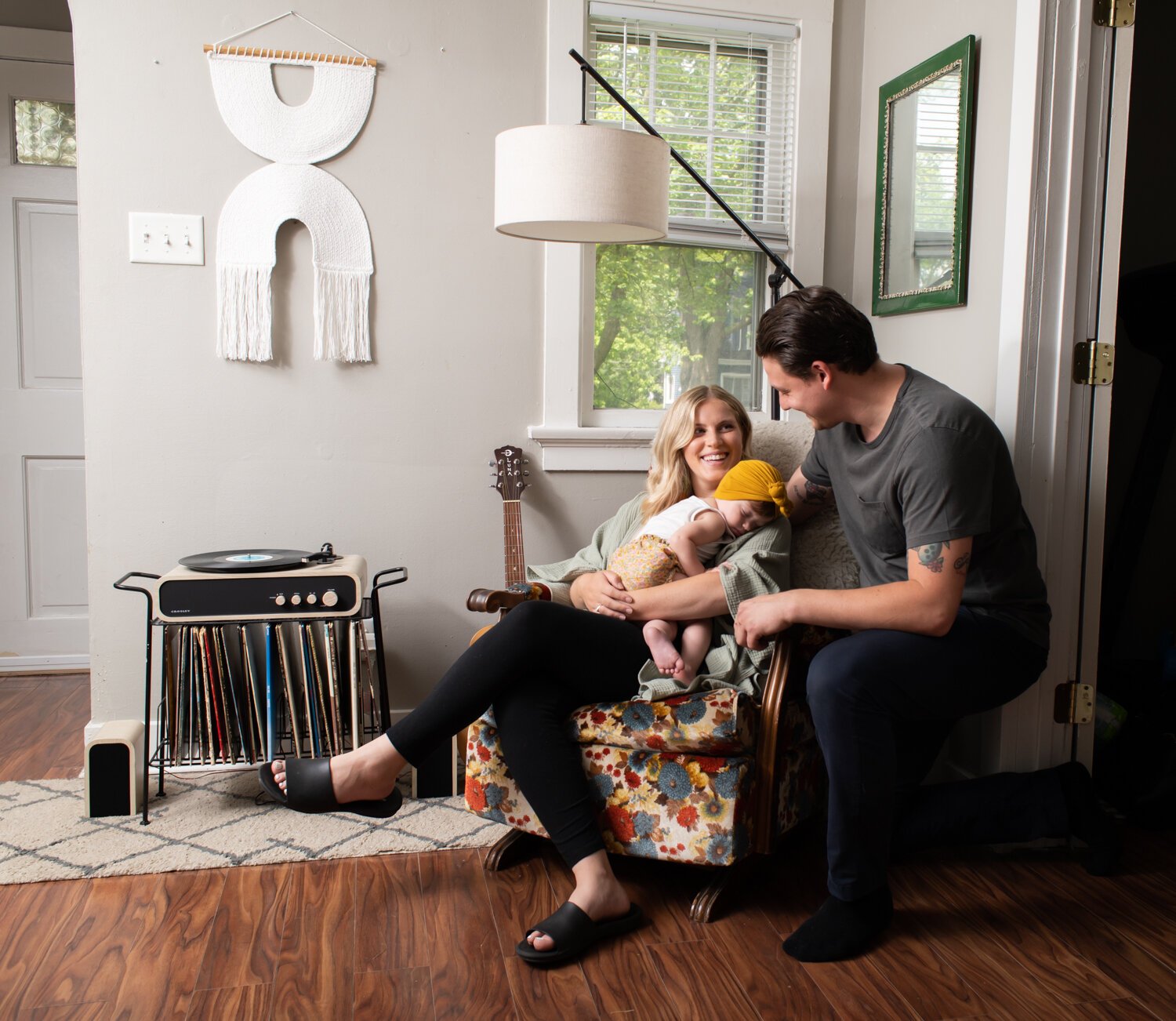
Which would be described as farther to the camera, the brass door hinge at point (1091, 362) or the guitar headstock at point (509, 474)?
the guitar headstock at point (509, 474)

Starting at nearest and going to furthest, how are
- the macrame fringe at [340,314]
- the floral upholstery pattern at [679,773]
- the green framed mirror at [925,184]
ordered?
the floral upholstery pattern at [679,773] → the green framed mirror at [925,184] → the macrame fringe at [340,314]

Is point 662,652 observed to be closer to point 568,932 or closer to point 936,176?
point 568,932

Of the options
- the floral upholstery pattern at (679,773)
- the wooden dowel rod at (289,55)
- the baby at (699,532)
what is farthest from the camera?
the wooden dowel rod at (289,55)

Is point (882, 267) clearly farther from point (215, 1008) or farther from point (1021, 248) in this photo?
point (215, 1008)

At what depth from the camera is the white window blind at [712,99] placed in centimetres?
283

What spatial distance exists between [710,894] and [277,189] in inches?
77.7

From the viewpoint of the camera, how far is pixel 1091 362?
2209mm

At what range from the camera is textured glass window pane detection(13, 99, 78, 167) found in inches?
142

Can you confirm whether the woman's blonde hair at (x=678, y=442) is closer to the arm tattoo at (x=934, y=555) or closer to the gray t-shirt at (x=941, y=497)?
the gray t-shirt at (x=941, y=497)

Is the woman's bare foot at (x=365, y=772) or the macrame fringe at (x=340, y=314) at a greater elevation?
the macrame fringe at (x=340, y=314)

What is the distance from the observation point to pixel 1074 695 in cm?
230

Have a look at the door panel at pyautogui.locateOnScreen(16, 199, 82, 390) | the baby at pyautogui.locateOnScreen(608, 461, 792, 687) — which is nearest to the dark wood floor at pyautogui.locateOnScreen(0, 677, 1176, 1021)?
the baby at pyautogui.locateOnScreen(608, 461, 792, 687)

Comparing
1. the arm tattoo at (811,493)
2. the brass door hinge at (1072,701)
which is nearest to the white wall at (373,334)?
the arm tattoo at (811,493)

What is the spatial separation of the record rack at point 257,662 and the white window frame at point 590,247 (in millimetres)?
727
